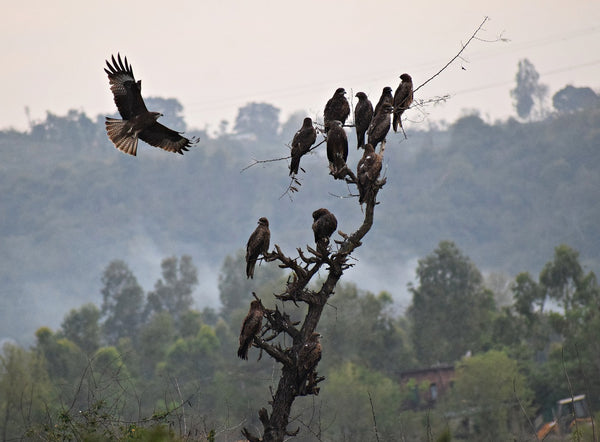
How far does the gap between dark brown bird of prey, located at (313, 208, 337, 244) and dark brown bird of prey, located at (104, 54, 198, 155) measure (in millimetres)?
2033

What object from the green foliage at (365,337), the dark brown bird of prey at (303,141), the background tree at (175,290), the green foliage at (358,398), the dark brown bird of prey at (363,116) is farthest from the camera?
the background tree at (175,290)

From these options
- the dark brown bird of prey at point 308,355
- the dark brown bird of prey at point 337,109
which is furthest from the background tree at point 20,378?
the dark brown bird of prey at point 308,355

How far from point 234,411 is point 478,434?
14.5 meters

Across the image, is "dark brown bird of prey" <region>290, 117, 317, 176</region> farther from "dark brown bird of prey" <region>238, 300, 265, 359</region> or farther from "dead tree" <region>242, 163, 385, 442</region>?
"dark brown bird of prey" <region>238, 300, 265, 359</region>

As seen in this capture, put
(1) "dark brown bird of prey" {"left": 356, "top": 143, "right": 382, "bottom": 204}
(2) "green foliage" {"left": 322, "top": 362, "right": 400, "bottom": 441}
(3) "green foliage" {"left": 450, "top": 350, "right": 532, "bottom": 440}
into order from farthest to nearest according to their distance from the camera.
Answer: (2) "green foliage" {"left": 322, "top": 362, "right": 400, "bottom": 441}, (3) "green foliage" {"left": 450, "top": 350, "right": 532, "bottom": 440}, (1) "dark brown bird of prey" {"left": 356, "top": 143, "right": 382, "bottom": 204}

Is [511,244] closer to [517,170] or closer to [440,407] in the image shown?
[517,170]

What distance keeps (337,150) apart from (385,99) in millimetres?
1032

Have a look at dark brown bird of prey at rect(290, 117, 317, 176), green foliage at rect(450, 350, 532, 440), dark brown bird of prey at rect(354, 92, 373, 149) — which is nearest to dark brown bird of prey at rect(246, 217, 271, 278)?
dark brown bird of prey at rect(290, 117, 317, 176)

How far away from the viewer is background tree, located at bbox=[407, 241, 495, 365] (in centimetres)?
7025

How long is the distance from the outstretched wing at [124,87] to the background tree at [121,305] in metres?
86.2

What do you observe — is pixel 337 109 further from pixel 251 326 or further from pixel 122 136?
pixel 251 326

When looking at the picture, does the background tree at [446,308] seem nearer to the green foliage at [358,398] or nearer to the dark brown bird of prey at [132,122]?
the green foliage at [358,398]

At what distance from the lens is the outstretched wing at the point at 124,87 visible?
11.4m

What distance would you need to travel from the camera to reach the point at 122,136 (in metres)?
11.8
